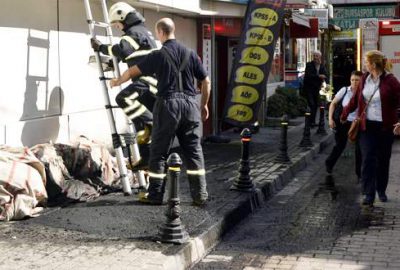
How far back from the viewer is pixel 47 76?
830cm

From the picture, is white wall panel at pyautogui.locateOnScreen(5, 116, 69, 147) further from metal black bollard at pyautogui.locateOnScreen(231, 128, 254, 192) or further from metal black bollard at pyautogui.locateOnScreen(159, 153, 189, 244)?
metal black bollard at pyautogui.locateOnScreen(159, 153, 189, 244)

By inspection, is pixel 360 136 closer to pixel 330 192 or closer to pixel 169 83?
pixel 330 192

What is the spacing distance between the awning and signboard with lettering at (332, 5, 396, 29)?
13230mm

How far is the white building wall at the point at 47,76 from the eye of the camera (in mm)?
7602

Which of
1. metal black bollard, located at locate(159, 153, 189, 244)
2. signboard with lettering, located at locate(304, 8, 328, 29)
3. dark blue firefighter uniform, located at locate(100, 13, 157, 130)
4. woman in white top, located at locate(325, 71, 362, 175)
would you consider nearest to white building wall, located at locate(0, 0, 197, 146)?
dark blue firefighter uniform, located at locate(100, 13, 157, 130)

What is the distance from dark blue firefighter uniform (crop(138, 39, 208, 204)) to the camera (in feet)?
23.2

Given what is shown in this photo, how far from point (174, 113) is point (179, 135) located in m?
0.36

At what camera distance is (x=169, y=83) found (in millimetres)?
7074

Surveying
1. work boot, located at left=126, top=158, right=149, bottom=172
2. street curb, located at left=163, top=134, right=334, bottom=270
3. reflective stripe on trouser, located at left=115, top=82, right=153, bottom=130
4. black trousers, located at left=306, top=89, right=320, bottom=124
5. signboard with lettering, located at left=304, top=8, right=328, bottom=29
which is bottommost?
street curb, located at left=163, top=134, right=334, bottom=270

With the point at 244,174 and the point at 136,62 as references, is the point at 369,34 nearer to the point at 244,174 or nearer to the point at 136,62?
the point at 244,174

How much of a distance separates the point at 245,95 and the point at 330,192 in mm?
3953

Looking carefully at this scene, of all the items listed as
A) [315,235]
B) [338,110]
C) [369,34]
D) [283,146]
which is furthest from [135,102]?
[369,34]

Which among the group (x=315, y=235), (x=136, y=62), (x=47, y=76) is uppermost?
(x=136, y=62)

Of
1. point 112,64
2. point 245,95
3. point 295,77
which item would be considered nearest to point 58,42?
point 112,64
